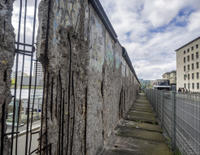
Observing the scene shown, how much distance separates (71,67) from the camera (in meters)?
1.69

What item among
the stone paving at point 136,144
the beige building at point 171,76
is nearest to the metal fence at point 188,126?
the stone paving at point 136,144

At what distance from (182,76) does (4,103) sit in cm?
4035

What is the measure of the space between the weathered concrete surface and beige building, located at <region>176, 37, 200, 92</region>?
3504 cm

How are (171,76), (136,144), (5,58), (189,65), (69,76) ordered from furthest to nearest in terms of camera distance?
1. (171,76)
2. (189,65)
3. (136,144)
4. (69,76)
5. (5,58)

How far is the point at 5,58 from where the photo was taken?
0.92 m

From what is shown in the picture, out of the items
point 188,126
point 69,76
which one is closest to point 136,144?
point 188,126

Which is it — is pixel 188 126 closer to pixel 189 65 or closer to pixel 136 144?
pixel 136 144

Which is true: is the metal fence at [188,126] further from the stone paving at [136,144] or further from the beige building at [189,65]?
the beige building at [189,65]

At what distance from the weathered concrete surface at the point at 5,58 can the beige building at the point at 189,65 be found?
3504 cm

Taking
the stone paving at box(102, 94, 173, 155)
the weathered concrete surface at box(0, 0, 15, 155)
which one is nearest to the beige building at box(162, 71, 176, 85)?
the stone paving at box(102, 94, 173, 155)

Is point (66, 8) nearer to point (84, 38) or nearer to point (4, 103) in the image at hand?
point (84, 38)

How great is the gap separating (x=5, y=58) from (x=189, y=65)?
38.4 meters

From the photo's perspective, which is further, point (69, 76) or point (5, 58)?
point (69, 76)

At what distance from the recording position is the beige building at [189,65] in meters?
28.1
